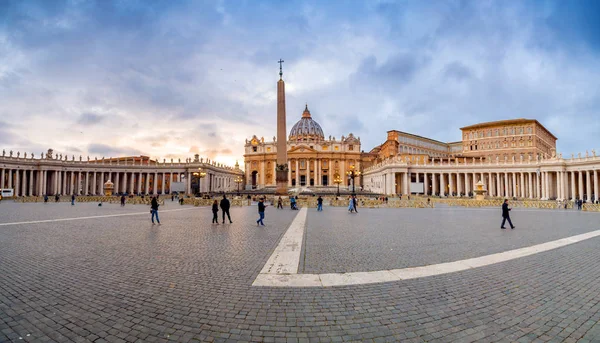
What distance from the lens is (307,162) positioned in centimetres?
9450

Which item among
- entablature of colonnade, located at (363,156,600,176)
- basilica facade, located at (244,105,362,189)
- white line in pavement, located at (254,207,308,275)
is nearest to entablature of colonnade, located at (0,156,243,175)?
basilica facade, located at (244,105,362,189)

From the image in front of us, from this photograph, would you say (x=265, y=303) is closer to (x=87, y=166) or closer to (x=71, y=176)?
(x=87, y=166)

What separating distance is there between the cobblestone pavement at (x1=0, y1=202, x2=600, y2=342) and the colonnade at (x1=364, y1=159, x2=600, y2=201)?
45.7m

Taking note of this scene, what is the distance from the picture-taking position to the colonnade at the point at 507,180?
45.5 meters

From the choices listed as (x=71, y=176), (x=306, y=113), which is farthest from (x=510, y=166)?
(x=71, y=176)

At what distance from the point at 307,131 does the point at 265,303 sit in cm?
10713

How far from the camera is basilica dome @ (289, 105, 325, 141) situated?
108 m

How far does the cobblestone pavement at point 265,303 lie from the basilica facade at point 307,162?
84.0 m

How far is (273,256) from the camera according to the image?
7723 millimetres

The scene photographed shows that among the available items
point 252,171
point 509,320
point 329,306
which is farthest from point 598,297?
point 252,171

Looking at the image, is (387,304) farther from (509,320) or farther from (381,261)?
(381,261)

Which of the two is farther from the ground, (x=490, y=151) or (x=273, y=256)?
(x=490, y=151)

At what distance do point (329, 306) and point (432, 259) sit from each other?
406cm

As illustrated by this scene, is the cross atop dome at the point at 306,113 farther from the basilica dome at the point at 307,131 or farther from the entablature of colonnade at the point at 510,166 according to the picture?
the entablature of colonnade at the point at 510,166
